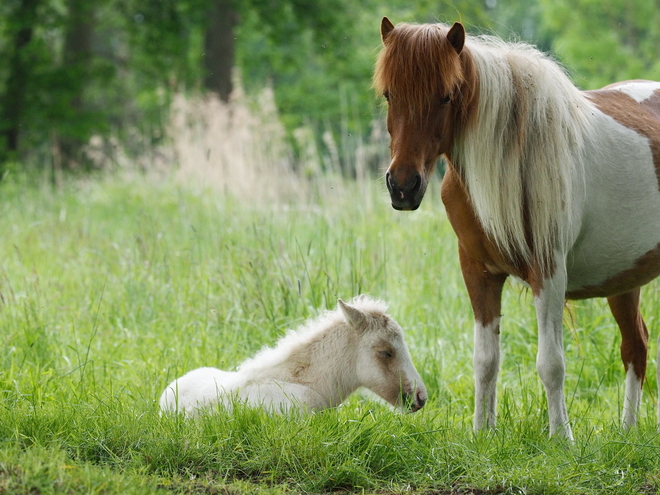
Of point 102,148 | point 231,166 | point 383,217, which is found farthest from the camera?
point 102,148

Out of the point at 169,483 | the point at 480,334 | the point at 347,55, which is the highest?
the point at 347,55

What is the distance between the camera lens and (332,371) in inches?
166

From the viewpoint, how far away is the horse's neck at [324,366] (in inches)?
165

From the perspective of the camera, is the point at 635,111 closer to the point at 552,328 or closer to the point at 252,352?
the point at 552,328

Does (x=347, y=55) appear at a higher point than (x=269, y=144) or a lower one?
higher

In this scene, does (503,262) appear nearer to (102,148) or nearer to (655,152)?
(655,152)

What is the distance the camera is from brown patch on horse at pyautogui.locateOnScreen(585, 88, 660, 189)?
424 centimetres

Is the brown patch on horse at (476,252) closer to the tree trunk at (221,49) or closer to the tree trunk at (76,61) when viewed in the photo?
the tree trunk at (76,61)

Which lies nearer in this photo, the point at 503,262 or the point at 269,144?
the point at 503,262

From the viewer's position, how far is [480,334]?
4.16 meters

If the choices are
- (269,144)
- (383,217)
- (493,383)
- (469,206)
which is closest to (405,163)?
(469,206)

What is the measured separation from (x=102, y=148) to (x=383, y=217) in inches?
445

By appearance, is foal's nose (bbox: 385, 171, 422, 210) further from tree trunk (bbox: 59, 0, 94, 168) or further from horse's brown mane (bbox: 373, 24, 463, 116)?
tree trunk (bbox: 59, 0, 94, 168)

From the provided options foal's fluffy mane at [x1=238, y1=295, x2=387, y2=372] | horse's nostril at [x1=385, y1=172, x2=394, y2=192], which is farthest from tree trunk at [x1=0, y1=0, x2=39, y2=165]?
horse's nostril at [x1=385, y1=172, x2=394, y2=192]
